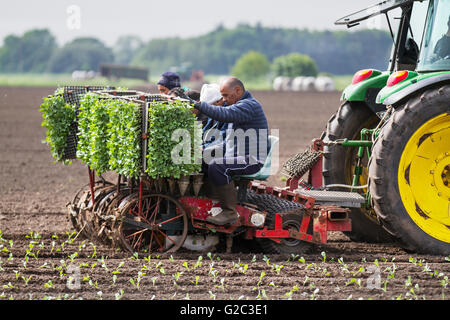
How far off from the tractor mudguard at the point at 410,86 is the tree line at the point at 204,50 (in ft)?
90.3

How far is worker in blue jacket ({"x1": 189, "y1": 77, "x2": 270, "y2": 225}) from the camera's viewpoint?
5.79 meters

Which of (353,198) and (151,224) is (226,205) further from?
(353,198)

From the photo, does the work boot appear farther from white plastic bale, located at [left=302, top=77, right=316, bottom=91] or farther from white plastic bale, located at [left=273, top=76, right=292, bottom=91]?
white plastic bale, located at [left=273, top=76, right=292, bottom=91]

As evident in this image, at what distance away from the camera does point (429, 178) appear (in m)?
5.93

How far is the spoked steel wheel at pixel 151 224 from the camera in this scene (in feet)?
19.3

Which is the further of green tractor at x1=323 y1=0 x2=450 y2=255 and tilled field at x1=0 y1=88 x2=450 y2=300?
green tractor at x1=323 y1=0 x2=450 y2=255

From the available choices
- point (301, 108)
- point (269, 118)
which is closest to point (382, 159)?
point (269, 118)

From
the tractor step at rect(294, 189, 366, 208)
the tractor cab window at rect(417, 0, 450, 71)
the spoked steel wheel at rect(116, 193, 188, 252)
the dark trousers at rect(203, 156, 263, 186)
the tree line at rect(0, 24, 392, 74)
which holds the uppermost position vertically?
the tree line at rect(0, 24, 392, 74)

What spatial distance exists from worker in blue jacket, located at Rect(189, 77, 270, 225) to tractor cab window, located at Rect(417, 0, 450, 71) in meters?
1.62

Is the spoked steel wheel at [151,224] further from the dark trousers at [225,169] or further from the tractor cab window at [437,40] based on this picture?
the tractor cab window at [437,40]

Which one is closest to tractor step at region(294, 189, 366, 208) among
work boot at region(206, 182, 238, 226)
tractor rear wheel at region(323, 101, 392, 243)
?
tractor rear wheel at region(323, 101, 392, 243)

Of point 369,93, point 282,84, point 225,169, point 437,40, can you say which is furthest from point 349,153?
point 282,84
